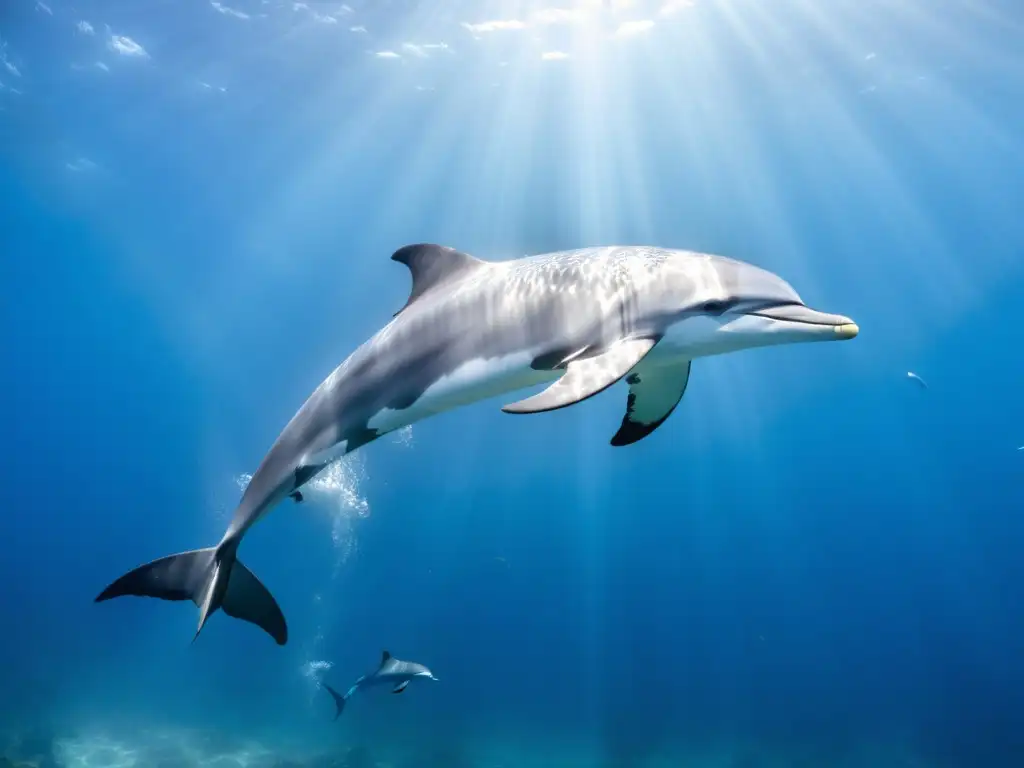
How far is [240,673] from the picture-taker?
156 ft

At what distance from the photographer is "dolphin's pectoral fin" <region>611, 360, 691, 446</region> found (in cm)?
459

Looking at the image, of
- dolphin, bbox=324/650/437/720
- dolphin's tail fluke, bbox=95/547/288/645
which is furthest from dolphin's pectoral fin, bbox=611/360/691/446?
dolphin, bbox=324/650/437/720

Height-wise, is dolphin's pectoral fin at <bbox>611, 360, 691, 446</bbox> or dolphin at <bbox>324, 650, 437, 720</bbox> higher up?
dolphin's pectoral fin at <bbox>611, 360, 691, 446</bbox>

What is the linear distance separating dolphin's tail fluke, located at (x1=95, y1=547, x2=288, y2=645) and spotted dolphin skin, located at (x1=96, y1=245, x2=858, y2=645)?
10 mm

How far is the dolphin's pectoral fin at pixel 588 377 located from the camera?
116 inches

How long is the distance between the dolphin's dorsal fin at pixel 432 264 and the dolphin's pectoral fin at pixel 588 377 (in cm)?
152

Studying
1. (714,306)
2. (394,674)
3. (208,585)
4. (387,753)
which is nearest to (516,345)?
(714,306)

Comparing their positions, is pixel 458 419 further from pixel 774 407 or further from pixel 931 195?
pixel 931 195

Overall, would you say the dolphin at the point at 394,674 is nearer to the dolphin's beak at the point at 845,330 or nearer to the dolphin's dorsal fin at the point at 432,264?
the dolphin's dorsal fin at the point at 432,264

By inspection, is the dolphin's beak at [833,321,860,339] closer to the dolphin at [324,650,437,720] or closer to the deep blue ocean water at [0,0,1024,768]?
the dolphin at [324,650,437,720]

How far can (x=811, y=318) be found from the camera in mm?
3178

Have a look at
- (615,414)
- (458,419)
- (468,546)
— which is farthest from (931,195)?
(468,546)

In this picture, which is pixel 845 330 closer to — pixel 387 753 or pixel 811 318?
pixel 811 318

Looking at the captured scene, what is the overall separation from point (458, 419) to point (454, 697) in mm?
18573
